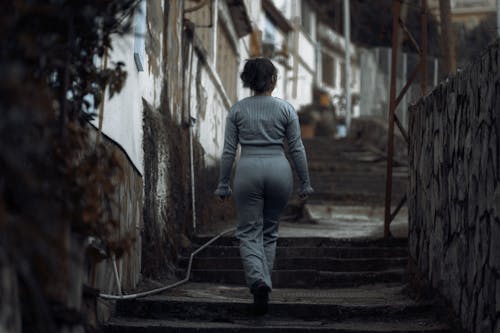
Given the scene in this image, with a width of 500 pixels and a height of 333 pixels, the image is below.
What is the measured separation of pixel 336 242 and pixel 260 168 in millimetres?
2936

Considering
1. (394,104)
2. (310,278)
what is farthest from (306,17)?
(310,278)

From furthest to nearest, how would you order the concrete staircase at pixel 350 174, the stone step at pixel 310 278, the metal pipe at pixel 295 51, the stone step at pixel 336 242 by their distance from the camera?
the metal pipe at pixel 295 51 < the concrete staircase at pixel 350 174 < the stone step at pixel 336 242 < the stone step at pixel 310 278

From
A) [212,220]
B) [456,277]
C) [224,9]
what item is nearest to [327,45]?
[224,9]

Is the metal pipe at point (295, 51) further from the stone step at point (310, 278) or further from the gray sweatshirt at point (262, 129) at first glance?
the gray sweatshirt at point (262, 129)

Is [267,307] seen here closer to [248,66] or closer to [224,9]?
[248,66]

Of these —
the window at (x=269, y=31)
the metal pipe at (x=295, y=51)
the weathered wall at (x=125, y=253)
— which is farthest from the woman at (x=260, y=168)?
the metal pipe at (x=295, y=51)

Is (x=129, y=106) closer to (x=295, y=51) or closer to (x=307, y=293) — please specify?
(x=307, y=293)

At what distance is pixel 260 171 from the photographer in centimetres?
590

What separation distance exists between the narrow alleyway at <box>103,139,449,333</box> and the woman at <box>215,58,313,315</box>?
0.35 meters

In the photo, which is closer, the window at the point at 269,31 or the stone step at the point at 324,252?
the stone step at the point at 324,252

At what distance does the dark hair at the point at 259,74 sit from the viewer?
6070 millimetres

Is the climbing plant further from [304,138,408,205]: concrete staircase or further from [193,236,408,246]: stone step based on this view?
[304,138,408,205]: concrete staircase

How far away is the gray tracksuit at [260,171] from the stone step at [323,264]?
1999 mm

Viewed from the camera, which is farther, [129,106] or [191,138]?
[191,138]
